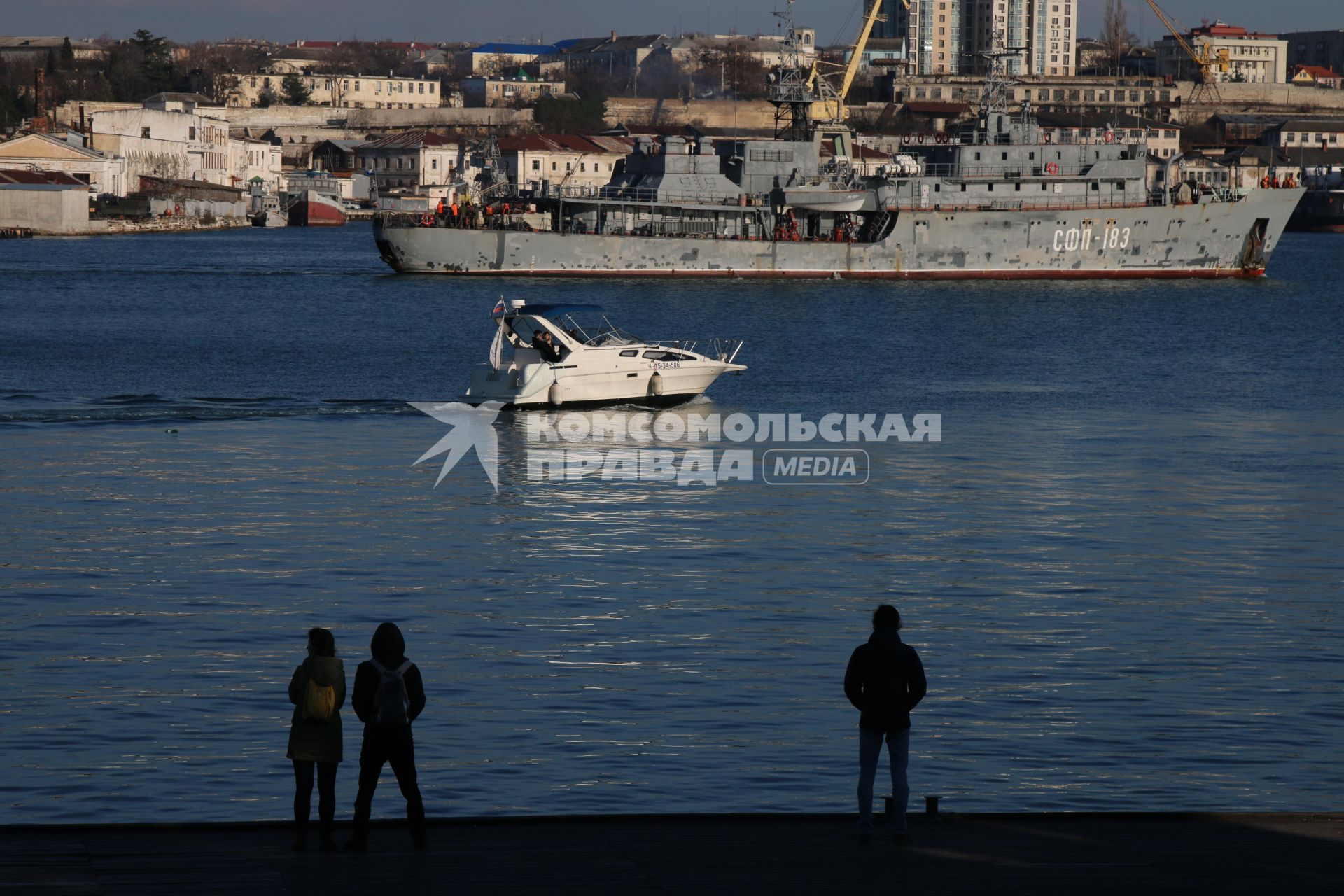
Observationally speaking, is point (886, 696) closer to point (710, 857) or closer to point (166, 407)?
point (710, 857)

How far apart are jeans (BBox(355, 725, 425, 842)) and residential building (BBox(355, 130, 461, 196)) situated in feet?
592

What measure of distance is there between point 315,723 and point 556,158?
170079mm

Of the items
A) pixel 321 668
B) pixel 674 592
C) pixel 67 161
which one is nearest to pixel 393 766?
pixel 321 668

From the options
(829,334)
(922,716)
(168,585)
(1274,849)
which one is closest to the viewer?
(1274,849)

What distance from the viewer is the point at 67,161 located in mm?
143125

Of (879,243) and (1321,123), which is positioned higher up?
(1321,123)

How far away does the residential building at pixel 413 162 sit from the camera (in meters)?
192

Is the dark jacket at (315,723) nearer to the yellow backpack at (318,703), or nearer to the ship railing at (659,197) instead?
the yellow backpack at (318,703)

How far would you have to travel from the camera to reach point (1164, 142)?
195 m

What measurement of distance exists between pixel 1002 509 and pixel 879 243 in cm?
5854

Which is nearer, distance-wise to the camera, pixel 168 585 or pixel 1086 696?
pixel 1086 696

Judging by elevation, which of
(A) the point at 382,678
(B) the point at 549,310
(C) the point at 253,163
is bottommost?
(A) the point at 382,678

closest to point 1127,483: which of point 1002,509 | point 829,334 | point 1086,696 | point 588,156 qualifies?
point 1002,509

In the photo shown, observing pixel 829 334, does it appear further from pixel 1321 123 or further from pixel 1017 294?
pixel 1321 123
